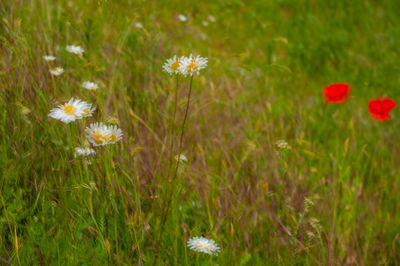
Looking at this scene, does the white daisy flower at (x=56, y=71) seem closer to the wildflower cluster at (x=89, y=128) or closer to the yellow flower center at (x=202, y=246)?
the wildflower cluster at (x=89, y=128)

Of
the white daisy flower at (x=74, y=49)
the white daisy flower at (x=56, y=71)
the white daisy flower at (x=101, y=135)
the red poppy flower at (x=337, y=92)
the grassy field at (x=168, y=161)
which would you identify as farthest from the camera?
the red poppy flower at (x=337, y=92)

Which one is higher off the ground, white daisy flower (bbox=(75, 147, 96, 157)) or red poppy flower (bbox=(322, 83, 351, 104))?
white daisy flower (bbox=(75, 147, 96, 157))

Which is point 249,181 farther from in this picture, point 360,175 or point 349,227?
point 360,175

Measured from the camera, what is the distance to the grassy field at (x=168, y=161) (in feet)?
3.96

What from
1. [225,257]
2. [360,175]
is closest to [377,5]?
[360,175]

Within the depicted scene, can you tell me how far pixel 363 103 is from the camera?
2.97m

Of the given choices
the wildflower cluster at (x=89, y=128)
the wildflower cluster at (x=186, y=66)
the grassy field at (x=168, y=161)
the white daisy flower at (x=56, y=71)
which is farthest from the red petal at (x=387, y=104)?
the white daisy flower at (x=56, y=71)

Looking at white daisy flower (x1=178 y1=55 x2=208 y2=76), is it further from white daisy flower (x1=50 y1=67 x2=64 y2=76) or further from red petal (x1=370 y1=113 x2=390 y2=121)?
red petal (x1=370 y1=113 x2=390 y2=121)

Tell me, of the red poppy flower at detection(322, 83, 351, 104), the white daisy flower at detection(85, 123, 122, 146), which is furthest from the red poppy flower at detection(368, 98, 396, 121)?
the white daisy flower at detection(85, 123, 122, 146)

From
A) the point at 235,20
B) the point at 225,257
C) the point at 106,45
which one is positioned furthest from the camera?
the point at 235,20

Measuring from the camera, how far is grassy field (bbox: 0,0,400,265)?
121 cm

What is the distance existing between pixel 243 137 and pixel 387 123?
136 centimetres

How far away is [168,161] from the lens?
4.82 feet

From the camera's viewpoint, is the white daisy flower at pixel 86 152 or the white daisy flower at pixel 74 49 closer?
the white daisy flower at pixel 86 152
